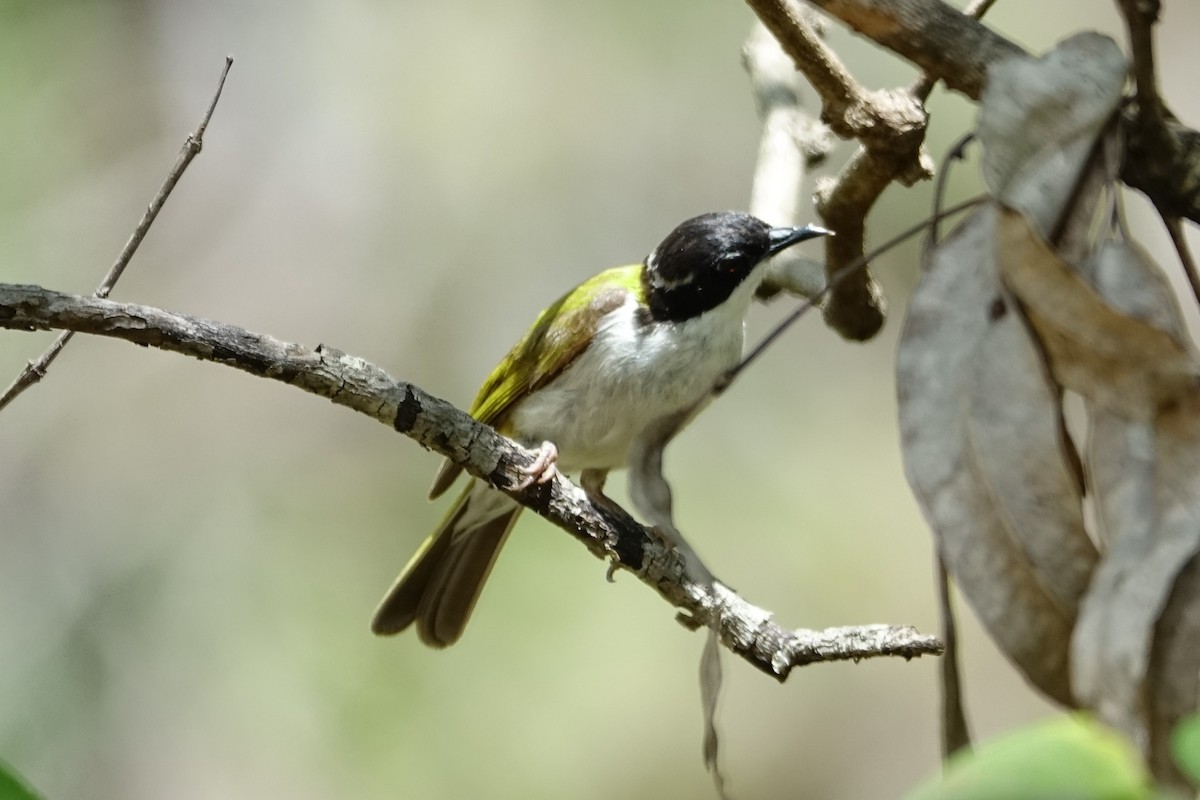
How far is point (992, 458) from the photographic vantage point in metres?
1.26

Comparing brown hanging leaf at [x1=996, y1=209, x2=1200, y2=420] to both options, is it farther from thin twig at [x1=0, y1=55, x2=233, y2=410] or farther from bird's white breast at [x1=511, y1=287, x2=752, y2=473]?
bird's white breast at [x1=511, y1=287, x2=752, y2=473]

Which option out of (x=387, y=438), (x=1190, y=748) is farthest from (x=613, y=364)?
(x=387, y=438)

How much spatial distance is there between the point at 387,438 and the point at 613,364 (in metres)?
2.91

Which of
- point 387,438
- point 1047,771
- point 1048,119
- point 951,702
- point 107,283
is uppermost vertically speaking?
point 387,438

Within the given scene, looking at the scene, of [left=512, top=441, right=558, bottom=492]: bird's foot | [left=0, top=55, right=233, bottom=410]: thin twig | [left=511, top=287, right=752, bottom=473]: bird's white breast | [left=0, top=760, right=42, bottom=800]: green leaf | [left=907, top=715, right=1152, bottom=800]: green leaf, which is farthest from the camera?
[left=511, top=287, right=752, bottom=473]: bird's white breast

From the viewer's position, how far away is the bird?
11.0 feet

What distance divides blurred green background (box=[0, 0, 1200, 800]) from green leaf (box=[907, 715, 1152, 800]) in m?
4.81

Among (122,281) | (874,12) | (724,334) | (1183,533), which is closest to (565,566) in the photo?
(724,334)

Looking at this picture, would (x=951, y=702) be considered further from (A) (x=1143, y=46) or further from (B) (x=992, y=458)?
(A) (x=1143, y=46)

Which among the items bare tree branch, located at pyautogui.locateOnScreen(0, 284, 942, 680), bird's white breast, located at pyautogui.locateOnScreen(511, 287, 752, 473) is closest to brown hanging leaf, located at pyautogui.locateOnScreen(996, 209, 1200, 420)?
bare tree branch, located at pyautogui.locateOnScreen(0, 284, 942, 680)

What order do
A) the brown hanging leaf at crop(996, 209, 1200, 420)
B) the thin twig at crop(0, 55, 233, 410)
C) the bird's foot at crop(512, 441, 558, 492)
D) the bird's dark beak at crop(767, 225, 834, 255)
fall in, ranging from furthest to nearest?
the bird's dark beak at crop(767, 225, 834, 255)
the bird's foot at crop(512, 441, 558, 492)
the thin twig at crop(0, 55, 233, 410)
the brown hanging leaf at crop(996, 209, 1200, 420)

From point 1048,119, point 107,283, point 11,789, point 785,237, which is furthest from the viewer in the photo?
point 785,237

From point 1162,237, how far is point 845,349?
1617mm

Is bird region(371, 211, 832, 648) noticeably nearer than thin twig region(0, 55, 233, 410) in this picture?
No
